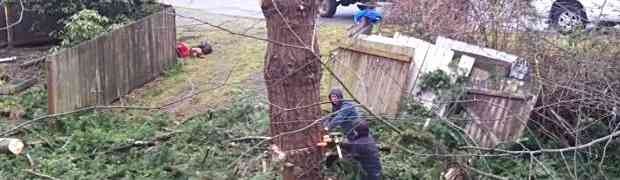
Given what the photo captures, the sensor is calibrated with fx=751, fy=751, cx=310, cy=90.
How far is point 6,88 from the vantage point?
12.1 meters

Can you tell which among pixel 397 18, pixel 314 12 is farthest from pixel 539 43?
pixel 314 12

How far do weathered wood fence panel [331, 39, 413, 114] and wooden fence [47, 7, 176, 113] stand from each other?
3928 mm

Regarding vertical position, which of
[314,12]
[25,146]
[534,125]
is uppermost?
[314,12]

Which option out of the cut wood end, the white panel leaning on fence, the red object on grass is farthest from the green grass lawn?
the cut wood end

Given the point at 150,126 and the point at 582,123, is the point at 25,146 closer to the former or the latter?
the point at 150,126

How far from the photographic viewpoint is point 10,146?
932 cm

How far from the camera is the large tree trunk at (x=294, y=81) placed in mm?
6762

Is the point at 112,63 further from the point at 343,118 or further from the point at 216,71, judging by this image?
the point at 343,118

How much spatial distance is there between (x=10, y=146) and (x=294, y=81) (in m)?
4.37

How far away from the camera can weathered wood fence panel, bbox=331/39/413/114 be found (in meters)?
9.80

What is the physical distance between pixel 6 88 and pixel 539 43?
8214 mm

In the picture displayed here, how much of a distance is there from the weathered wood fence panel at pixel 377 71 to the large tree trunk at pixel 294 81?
2548 mm

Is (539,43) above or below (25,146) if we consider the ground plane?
above

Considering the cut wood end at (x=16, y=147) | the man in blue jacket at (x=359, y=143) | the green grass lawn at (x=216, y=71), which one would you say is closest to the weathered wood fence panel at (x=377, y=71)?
the green grass lawn at (x=216, y=71)
